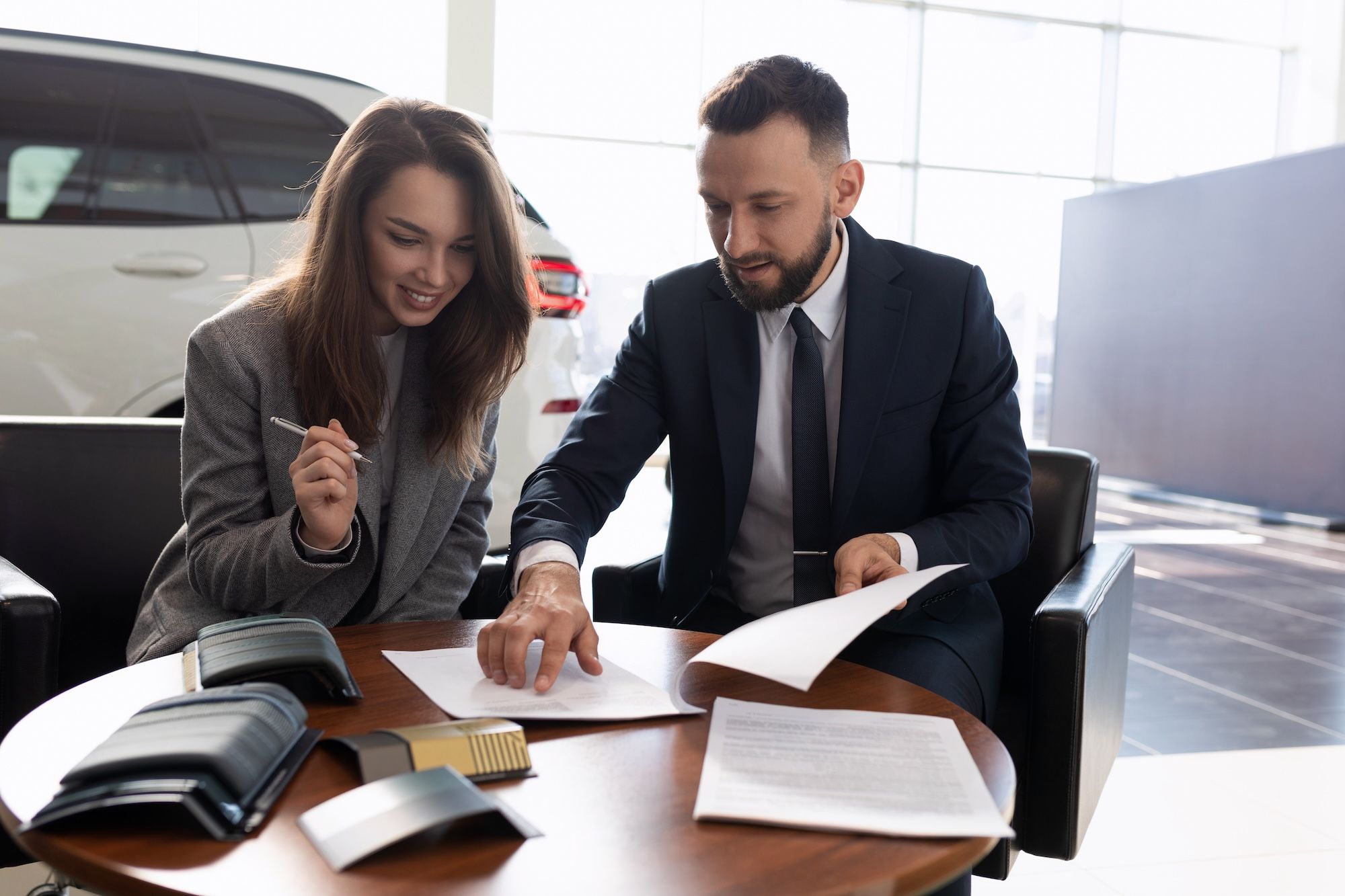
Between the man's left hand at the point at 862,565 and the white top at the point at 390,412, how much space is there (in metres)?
0.70

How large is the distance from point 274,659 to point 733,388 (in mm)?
882

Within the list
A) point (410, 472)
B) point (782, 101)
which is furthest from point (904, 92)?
point (410, 472)

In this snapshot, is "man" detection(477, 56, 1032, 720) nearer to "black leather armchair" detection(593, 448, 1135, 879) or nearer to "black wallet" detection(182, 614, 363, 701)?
"black leather armchair" detection(593, 448, 1135, 879)

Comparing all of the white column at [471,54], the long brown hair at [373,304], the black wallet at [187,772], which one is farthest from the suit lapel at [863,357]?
the white column at [471,54]

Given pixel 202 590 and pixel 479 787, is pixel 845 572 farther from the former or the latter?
pixel 202 590

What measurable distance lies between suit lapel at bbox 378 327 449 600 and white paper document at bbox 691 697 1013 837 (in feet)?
2.24

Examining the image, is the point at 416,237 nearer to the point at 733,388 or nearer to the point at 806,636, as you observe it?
the point at 733,388

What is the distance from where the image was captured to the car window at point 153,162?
278 cm

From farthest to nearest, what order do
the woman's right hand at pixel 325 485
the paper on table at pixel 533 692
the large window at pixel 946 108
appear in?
the large window at pixel 946 108 < the woman's right hand at pixel 325 485 < the paper on table at pixel 533 692

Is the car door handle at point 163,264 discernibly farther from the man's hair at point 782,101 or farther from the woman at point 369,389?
the man's hair at point 782,101

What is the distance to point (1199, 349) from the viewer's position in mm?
7730

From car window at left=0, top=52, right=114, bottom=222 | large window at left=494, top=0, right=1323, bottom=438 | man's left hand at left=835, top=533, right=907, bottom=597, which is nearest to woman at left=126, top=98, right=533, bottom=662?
man's left hand at left=835, top=533, right=907, bottom=597

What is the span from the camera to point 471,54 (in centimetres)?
755

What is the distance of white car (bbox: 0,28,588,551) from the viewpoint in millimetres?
2695
